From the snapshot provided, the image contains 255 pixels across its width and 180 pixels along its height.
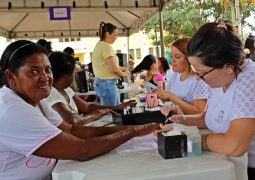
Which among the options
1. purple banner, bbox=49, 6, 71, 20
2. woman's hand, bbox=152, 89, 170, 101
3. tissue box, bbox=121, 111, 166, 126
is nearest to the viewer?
tissue box, bbox=121, 111, 166, 126

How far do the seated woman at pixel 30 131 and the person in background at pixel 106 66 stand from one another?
7.70 feet

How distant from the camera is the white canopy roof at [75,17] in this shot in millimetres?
6281

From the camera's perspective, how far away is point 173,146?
128 cm

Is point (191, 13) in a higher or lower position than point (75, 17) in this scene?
higher

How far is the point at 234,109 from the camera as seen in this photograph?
1310mm

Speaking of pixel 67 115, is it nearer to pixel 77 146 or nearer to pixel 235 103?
pixel 77 146

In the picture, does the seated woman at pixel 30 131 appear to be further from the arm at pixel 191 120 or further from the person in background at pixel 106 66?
the person in background at pixel 106 66

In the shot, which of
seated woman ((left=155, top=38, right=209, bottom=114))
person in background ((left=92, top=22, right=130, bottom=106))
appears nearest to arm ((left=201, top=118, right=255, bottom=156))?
seated woman ((left=155, top=38, right=209, bottom=114))

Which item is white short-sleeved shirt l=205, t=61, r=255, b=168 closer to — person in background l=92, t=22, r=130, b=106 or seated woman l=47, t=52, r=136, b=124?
seated woman l=47, t=52, r=136, b=124

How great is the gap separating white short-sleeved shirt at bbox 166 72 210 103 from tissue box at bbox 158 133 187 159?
2.78 feet

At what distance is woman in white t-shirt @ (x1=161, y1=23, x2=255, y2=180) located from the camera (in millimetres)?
1276

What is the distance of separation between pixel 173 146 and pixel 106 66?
2.86 meters

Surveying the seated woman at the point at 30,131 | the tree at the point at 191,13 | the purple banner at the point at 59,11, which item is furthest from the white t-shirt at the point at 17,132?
the tree at the point at 191,13

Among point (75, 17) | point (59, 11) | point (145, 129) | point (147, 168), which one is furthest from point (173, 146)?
point (75, 17)
